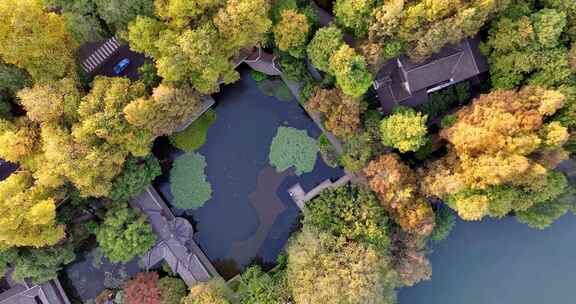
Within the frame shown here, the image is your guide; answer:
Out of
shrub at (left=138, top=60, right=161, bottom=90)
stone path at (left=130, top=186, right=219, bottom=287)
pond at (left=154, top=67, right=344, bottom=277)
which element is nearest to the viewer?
shrub at (left=138, top=60, right=161, bottom=90)

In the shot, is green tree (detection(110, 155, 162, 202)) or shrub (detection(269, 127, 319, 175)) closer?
green tree (detection(110, 155, 162, 202))

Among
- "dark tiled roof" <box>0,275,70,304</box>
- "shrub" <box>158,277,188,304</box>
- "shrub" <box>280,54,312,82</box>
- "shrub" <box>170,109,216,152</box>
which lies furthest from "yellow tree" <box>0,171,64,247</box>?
"shrub" <box>280,54,312,82</box>

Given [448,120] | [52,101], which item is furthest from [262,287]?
[52,101]

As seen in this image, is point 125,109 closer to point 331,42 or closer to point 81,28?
point 81,28

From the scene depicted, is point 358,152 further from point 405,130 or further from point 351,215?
point 351,215

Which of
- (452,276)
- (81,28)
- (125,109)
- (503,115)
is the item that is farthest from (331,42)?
(452,276)

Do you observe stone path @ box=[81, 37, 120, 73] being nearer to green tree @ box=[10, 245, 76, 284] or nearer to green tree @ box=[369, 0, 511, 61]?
green tree @ box=[10, 245, 76, 284]

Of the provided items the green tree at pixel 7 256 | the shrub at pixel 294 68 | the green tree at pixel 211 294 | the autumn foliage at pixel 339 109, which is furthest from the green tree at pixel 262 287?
the green tree at pixel 7 256
